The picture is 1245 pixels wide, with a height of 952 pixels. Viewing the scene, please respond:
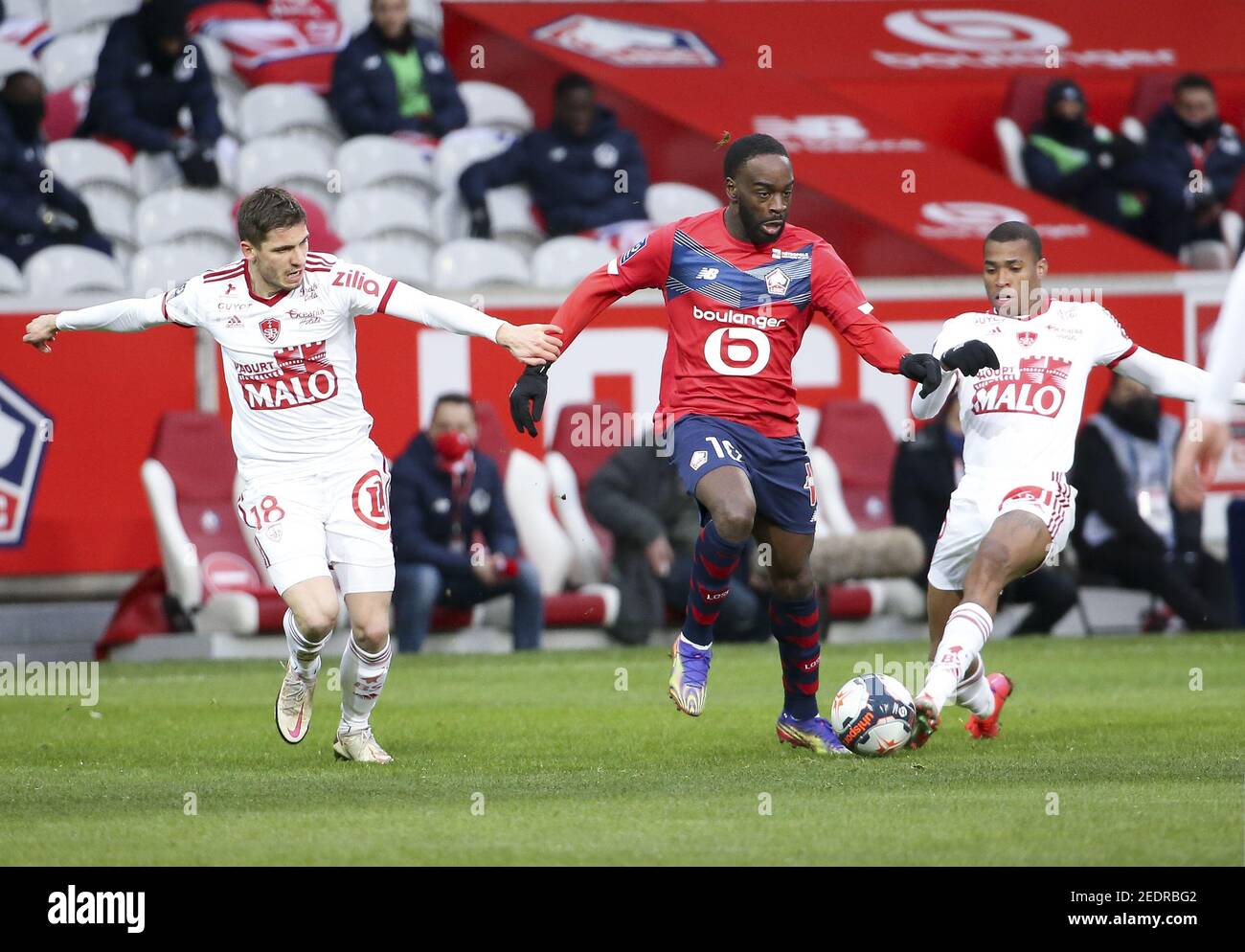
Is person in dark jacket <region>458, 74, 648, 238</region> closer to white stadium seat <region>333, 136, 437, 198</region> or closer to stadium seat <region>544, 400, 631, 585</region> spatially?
white stadium seat <region>333, 136, 437, 198</region>

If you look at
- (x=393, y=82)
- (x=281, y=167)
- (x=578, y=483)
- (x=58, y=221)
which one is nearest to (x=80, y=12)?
(x=281, y=167)

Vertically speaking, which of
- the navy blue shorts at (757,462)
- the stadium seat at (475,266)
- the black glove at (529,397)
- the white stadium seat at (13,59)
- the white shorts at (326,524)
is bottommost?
the stadium seat at (475,266)

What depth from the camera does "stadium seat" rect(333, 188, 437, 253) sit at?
56.2 feet

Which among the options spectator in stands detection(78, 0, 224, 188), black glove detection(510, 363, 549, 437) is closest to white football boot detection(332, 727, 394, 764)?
black glove detection(510, 363, 549, 437)

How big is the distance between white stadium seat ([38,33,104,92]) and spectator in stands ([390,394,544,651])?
5724 millimetres

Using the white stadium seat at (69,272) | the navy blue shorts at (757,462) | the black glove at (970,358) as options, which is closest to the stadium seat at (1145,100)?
the white stadium seat at (69,272)

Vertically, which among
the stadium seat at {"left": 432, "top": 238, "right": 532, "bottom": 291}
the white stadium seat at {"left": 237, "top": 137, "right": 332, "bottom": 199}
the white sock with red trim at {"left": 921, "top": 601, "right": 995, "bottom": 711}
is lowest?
the stadium seat at {"left": 432, "top": 238, "right": 532, "bottom": 291}

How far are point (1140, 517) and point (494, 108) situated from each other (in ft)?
23.2

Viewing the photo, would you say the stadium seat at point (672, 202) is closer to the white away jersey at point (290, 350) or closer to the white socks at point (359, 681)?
the white away jersey at point (290, 350)

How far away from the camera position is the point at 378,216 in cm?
1717

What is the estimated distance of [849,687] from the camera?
7910 mm

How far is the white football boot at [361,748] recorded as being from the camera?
26.7 ft

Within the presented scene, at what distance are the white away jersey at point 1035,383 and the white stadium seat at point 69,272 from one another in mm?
9306

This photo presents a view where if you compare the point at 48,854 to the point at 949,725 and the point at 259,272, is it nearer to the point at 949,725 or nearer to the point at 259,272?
the point at 259,272
